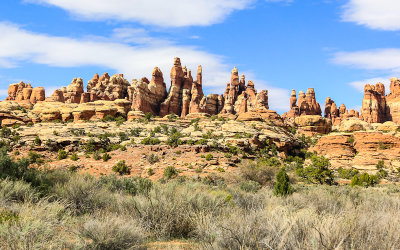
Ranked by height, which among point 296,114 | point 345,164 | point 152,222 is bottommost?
point 345,164

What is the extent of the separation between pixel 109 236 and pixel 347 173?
46873mm

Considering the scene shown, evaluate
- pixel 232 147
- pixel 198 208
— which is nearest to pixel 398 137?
pixel 232 147

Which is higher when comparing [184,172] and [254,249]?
[254,249]

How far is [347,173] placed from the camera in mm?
46812

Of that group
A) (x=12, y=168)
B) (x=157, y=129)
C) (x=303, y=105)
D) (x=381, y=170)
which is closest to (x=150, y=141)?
(x=157, y=129)

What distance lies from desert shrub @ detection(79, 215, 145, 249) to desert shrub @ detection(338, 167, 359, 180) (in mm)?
44515

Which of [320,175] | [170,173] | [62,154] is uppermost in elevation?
[62,154]

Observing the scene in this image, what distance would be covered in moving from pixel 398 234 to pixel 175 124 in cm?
6340

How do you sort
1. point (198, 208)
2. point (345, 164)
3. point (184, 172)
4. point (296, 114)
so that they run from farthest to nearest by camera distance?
point (296, 114)
point (345, 164)
point (184, 172)
point (198, 208)

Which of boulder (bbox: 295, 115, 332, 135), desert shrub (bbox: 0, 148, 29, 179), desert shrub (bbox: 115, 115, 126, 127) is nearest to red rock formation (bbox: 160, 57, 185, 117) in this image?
desert shrub (bbox: 115, 115, 126, 127)

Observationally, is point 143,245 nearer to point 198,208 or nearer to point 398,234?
point 198,208

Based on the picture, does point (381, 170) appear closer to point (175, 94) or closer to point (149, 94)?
point (149, 94)

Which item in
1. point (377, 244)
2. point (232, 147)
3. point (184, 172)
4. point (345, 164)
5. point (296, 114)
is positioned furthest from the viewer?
point (296, 114)

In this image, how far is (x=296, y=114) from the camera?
105000 millimetres
